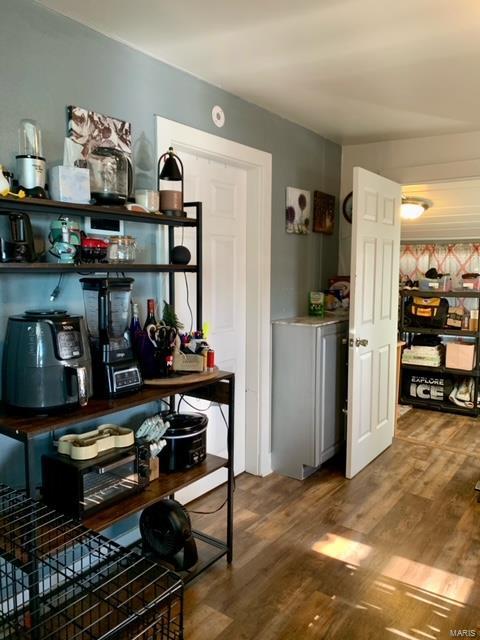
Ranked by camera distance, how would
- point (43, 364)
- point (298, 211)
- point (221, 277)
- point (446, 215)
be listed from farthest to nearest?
point (446, 215)
point (298, 211)
point (221, 277)
point (43, 364)

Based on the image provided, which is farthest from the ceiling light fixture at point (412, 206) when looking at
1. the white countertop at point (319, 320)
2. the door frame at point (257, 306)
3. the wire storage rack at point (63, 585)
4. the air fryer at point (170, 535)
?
the wire storage rack at point (63, 585)

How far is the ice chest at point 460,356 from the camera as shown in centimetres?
477

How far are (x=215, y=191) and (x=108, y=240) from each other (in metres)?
1.06

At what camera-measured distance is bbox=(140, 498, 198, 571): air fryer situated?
214cm

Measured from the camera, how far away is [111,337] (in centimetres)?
192

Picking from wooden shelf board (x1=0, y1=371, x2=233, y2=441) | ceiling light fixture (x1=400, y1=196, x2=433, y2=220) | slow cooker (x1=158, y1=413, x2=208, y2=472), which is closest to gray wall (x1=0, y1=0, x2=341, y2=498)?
wooden shelf board (x1=0, y1=371, x2=233, y2=441)

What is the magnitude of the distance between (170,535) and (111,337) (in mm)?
Result: 904

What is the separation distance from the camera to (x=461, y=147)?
11.4ft

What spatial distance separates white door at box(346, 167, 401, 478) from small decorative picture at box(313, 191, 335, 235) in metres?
0.48

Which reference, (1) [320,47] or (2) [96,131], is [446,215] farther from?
(2) [96,131]

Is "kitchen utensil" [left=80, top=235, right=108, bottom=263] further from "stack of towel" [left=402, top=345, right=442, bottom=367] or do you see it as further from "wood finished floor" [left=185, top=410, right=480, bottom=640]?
"stack of towel" [left=402, top=345, right=442, bottom=367]

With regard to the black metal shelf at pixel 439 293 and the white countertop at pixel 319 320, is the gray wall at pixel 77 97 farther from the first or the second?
the black metal shelf at pixel 439 293

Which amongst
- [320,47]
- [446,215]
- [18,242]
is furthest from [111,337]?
[446,215]

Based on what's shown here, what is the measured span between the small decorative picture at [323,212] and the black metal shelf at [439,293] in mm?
1575
